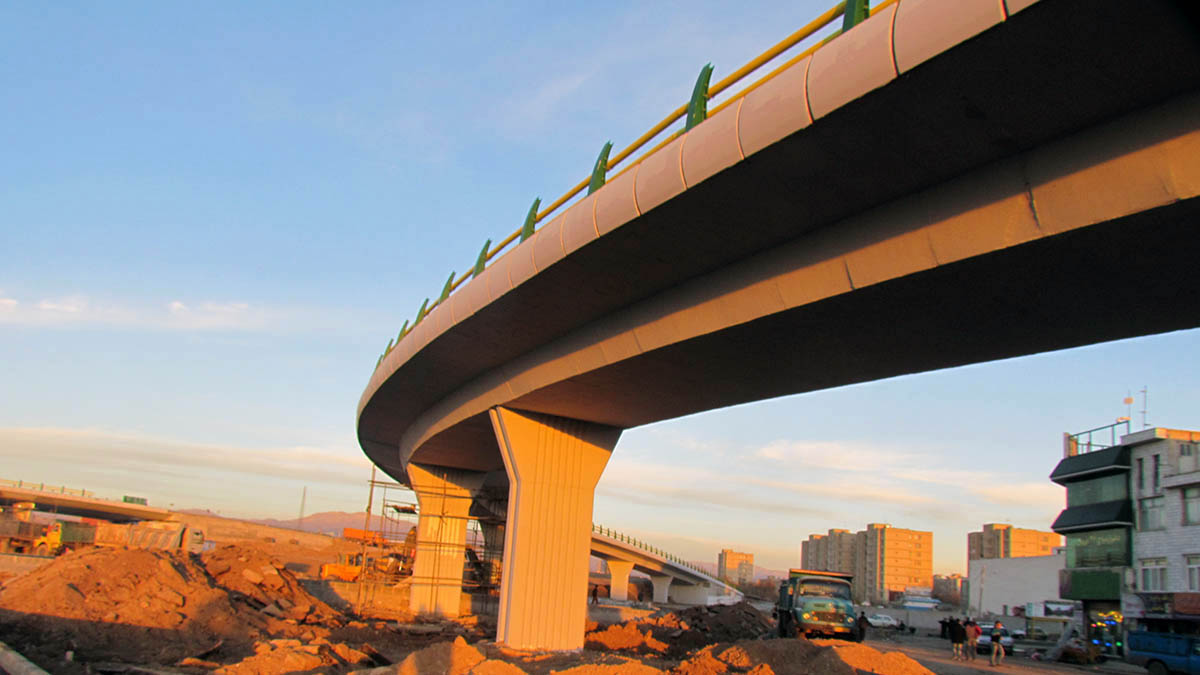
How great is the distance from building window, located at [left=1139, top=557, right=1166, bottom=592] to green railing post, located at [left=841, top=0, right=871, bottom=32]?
3512 cm

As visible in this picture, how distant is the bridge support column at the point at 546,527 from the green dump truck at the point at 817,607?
589 centimetres

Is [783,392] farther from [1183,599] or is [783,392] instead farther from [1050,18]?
[1183,599]

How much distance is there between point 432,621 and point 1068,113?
1123 inches

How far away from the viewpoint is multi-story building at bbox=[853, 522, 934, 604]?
14762cm

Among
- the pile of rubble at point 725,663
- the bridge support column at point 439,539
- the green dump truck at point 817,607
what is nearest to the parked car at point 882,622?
the bridge support column at point 439,539

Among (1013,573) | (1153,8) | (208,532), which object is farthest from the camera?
(208,532)

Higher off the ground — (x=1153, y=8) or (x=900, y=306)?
(x=1153, y=8)

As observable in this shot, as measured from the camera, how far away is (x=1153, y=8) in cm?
599

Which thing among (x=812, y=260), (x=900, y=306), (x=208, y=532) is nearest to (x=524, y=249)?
(x=812, y=260)

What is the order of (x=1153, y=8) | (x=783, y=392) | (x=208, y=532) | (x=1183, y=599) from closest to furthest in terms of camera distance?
1. (x=1153, y=8)
2. (x=783, y=392)
3. (x=1183, y=599)
4. (x=208, y=532)

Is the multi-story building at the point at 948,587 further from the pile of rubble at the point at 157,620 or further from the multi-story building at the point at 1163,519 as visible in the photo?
the pile of rubble at the point at 157,620

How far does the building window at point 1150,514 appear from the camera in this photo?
1355 inches

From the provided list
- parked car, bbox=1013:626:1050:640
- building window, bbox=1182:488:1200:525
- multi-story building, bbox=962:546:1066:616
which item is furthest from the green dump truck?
multi-story building, bbox=962:546:1066:616

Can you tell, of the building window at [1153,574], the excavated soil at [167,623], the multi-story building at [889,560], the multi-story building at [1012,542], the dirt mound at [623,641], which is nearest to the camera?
the excavated soil at [167,623]
